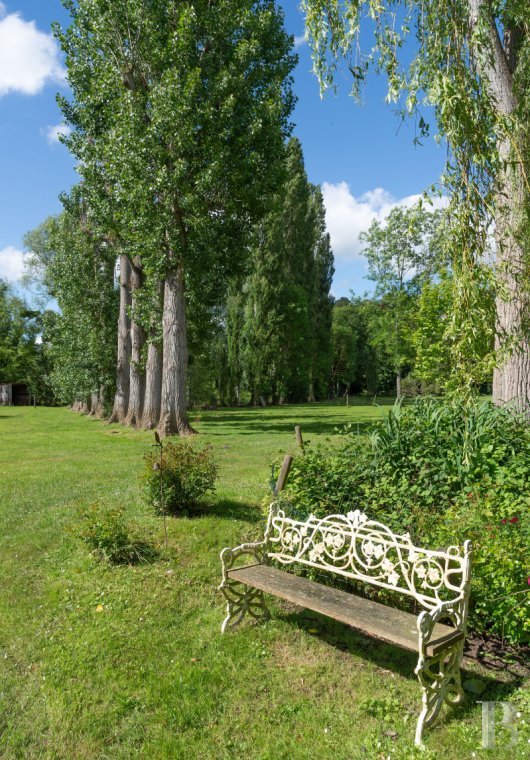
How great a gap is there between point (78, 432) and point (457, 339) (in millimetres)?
18784

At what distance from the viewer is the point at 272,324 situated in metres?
37.3

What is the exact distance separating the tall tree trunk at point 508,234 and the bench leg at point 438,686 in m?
2.66

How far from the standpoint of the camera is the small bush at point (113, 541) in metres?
5.78

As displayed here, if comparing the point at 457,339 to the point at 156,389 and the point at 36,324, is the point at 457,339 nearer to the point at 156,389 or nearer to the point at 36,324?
the point at 156,389

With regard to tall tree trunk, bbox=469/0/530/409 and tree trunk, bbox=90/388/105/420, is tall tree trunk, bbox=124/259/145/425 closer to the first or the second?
tree trunk, bbox=90/388/105/420

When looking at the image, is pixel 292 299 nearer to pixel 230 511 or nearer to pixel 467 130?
pixel 230 511

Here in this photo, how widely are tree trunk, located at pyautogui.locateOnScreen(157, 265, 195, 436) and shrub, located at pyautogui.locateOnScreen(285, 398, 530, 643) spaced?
10.6 m

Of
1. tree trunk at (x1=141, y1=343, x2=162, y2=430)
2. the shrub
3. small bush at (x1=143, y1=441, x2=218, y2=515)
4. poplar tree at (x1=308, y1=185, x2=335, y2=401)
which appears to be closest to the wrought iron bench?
the shrub

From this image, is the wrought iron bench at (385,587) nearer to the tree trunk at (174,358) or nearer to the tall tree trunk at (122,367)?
the tree trunk at (174,358)

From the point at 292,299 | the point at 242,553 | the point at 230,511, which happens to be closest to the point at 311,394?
the point at 292,299

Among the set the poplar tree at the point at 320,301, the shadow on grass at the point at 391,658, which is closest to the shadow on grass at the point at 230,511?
A: the shadow on grass at the point at 391,658

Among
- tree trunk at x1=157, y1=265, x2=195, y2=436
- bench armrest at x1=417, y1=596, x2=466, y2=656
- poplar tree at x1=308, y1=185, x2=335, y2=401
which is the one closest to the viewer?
bench armrest at x1=417, y1=596, x2=466, y2=656

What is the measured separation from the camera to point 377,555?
3910 millimetres

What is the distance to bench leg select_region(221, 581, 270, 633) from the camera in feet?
14.6
